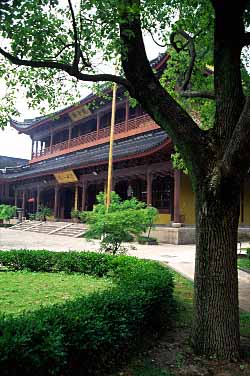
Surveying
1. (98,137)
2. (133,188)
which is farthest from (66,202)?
(133,188)

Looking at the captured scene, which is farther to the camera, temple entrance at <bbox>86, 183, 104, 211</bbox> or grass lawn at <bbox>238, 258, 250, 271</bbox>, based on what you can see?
temple entrance at <bbox>86, 183, 104, 211</bbox>

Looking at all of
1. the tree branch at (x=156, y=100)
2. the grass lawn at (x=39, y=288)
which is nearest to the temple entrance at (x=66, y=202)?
the grass lawn at (x=39, y=288)

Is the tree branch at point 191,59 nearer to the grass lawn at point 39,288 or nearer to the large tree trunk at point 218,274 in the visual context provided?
the large tree trunk at point 218,274

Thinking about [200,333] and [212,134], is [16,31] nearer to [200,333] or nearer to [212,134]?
[212,134]

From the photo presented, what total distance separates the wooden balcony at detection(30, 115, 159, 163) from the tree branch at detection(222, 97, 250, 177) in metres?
16.4

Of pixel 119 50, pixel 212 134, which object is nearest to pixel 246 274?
pixel 212 134

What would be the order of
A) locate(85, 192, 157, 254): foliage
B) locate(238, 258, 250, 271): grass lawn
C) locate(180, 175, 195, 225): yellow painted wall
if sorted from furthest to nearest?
1. locate(180, 175, 195, 225): yellow painted wall
2. locate(238, 258, 250, 271): grass lawn
3. locate(85, 192, 157, 254): foliage

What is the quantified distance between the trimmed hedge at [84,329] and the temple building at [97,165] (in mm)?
8373

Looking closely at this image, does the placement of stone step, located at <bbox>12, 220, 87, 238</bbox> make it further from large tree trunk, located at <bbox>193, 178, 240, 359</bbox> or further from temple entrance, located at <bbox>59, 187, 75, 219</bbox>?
large tree trunk, located at <bbox>193, 178, 240, 359</bbox>

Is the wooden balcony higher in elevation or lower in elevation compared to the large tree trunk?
higher

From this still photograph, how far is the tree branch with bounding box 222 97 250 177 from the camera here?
322cm

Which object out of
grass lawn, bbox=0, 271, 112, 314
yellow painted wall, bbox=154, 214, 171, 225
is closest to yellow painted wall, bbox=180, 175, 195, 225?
yellow painted wall, bbox=154, 214, 171, 225

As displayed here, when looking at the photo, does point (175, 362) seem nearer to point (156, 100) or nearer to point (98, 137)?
point (156, 100)

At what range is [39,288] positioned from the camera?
20.5 ft
